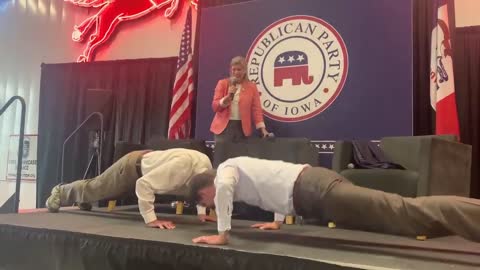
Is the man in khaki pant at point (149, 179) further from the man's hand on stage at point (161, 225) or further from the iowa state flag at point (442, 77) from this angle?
the iowa state flag at point (442, 77)

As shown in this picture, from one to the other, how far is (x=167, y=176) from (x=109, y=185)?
0.80 m

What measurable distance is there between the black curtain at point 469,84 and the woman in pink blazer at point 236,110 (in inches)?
74.0

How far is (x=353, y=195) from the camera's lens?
233cm

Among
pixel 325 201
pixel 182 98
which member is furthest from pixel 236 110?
pixel 325 201

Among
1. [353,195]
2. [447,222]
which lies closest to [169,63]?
[353,195]

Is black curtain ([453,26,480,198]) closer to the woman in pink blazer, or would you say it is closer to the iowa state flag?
the iowa state flag

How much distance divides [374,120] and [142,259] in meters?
2.68

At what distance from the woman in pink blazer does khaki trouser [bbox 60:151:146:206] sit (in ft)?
3.76

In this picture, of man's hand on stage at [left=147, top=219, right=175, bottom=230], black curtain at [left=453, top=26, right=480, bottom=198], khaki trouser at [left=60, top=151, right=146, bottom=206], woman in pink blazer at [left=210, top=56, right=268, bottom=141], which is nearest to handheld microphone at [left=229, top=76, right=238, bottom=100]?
woman in pink blazer at [left=210, top=56, right=268, bottom=141]

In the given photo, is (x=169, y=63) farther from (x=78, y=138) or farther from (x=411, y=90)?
(x=411, y=90)

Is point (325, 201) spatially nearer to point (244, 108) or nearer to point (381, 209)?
point (381, 209)

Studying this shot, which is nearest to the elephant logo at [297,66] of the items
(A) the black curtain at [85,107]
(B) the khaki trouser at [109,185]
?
(A) the black curtain at [85,107]

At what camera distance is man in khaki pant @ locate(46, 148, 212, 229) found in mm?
2984

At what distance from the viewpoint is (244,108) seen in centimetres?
445
